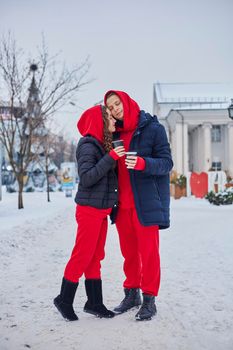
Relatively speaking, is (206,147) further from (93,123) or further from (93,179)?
(93,179)

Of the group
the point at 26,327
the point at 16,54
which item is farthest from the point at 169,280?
the point at 16,54

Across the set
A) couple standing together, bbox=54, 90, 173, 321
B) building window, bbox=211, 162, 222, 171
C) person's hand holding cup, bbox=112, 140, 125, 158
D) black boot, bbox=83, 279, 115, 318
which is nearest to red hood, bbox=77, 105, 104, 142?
couple standing together, bbox=54, 90, 173, 321

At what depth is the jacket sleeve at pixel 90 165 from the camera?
3084 mm

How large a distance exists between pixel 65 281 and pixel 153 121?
1.52 m

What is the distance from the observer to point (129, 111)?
11.0 feet

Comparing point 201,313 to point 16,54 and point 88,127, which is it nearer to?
point 88,127

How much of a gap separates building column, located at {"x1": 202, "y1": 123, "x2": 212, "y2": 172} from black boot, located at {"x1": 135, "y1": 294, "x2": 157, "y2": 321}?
1247 inches

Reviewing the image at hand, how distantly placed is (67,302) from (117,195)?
953mm

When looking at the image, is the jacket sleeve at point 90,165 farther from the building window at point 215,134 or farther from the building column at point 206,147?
the building window at point 215,134

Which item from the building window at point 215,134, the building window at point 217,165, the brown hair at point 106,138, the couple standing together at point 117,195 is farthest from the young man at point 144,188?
the building window at point 215,134

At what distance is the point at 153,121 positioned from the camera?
11.3ft

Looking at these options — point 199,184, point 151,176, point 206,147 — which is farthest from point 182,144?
point 151,176

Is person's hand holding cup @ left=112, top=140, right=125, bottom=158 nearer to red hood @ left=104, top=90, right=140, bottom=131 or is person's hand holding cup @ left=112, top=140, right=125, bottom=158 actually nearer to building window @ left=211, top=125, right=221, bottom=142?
red hood @ left=104, top=90, right=140, bottom=131

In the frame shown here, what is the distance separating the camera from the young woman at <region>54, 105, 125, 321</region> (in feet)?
10.5
